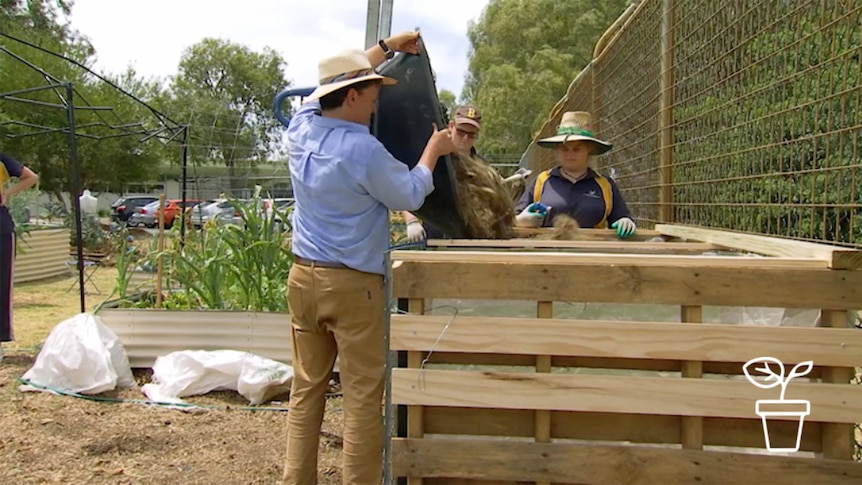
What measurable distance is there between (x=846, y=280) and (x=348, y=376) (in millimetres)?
1613

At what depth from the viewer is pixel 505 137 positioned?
32188 mm

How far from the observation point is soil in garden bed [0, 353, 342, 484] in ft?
11.2

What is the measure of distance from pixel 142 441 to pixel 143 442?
2cm

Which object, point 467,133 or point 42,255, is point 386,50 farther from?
point 42,255

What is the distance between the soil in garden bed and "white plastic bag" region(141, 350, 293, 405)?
8cm

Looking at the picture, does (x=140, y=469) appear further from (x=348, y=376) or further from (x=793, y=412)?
(x=793, y=412)

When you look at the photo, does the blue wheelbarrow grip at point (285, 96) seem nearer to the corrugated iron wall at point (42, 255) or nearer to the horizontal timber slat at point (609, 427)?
the horizontal timber slat at point (609, 427)

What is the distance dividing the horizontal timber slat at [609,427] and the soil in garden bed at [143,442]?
5.25 feet

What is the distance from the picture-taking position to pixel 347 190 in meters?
2.53

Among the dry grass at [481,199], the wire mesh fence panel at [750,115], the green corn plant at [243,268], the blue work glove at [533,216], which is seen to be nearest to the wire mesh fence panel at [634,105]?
the wire mesh fence panel at [750,115]

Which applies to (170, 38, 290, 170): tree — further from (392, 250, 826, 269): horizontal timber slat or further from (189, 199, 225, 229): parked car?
(392, 250, 826, 269): horizontal timber slat

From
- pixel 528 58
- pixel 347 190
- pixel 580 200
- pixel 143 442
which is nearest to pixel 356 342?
pixel 347 190

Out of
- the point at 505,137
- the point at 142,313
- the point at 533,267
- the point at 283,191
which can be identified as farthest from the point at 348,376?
the point at 505,137

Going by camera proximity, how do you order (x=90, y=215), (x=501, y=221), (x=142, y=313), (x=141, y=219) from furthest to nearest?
(x=141, y=219) → (x=90, y=215) → (x=142, y=313) → (x=501, y=221)
